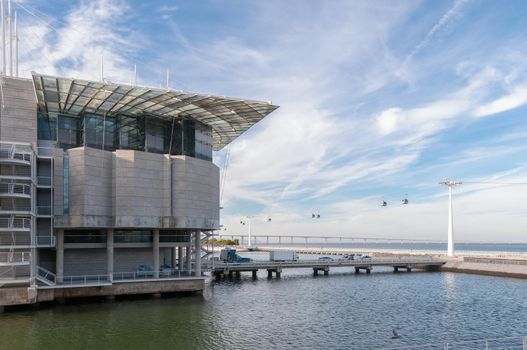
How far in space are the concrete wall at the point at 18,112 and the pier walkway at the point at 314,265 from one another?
33380 mm

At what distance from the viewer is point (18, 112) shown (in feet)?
167

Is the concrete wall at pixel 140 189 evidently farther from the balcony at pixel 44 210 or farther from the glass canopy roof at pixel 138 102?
the balcony at pixel 44 210

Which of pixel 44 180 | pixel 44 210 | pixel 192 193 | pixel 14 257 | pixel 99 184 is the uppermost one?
pixel 44 180

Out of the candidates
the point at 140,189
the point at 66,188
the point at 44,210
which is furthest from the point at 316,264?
the point at 44,210

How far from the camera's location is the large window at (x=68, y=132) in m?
56.9

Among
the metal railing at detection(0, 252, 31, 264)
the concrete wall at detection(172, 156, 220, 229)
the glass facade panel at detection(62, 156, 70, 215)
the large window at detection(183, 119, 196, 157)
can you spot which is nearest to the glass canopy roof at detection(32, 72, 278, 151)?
the large window at detection(183, 119, 196, 157)

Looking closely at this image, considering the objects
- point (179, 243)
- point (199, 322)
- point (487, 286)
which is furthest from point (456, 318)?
point (179, 243)

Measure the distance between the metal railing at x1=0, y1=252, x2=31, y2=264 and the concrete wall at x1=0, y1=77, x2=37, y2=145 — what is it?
38.7 feet

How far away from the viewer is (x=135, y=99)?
55.7 metres

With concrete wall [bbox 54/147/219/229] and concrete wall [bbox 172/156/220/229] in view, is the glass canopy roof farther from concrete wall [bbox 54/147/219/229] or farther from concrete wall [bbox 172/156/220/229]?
concrete wall [bbox 172/156/220/229]

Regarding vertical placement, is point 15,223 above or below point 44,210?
below

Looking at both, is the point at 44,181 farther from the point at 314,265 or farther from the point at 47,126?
the point at 314,265

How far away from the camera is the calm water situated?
1407 inches

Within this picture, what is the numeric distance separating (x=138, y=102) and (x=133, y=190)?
35.2 feet
